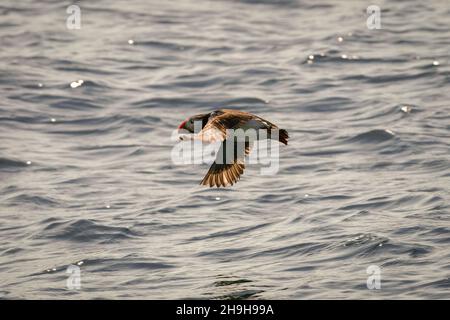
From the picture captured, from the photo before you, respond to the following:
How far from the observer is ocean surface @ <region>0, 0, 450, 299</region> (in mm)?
10211

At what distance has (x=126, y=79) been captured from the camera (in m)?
17.3

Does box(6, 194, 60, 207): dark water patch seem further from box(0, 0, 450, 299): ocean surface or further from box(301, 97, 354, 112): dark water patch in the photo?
box(301, 97, 354, 112): dark water patch

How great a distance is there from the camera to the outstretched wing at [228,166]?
1012 cm

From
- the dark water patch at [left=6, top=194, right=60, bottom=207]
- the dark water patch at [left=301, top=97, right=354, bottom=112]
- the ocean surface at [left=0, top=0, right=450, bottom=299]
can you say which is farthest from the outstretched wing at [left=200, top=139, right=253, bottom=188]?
the dark water patch at [left=301, top=97, right=354, bottom=112]

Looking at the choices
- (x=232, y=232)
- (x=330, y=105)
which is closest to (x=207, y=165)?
(x=232, y=232)

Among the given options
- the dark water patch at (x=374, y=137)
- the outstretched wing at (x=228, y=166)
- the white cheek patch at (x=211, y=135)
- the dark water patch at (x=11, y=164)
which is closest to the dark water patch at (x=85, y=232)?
the outstretched wing at (x=228, y=166)

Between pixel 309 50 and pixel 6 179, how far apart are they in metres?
6.52

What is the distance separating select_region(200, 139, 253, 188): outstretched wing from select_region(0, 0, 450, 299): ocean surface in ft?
2.70

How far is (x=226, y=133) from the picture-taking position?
923cm

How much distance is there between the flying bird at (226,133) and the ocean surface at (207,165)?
0.88 m

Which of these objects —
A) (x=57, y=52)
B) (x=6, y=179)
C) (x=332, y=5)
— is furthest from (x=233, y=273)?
(x=332, y=5)

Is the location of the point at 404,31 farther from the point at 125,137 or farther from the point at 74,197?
the point at 74,197

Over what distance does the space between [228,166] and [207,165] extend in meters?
3.65

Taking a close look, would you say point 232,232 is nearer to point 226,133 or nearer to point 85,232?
point 85,232
